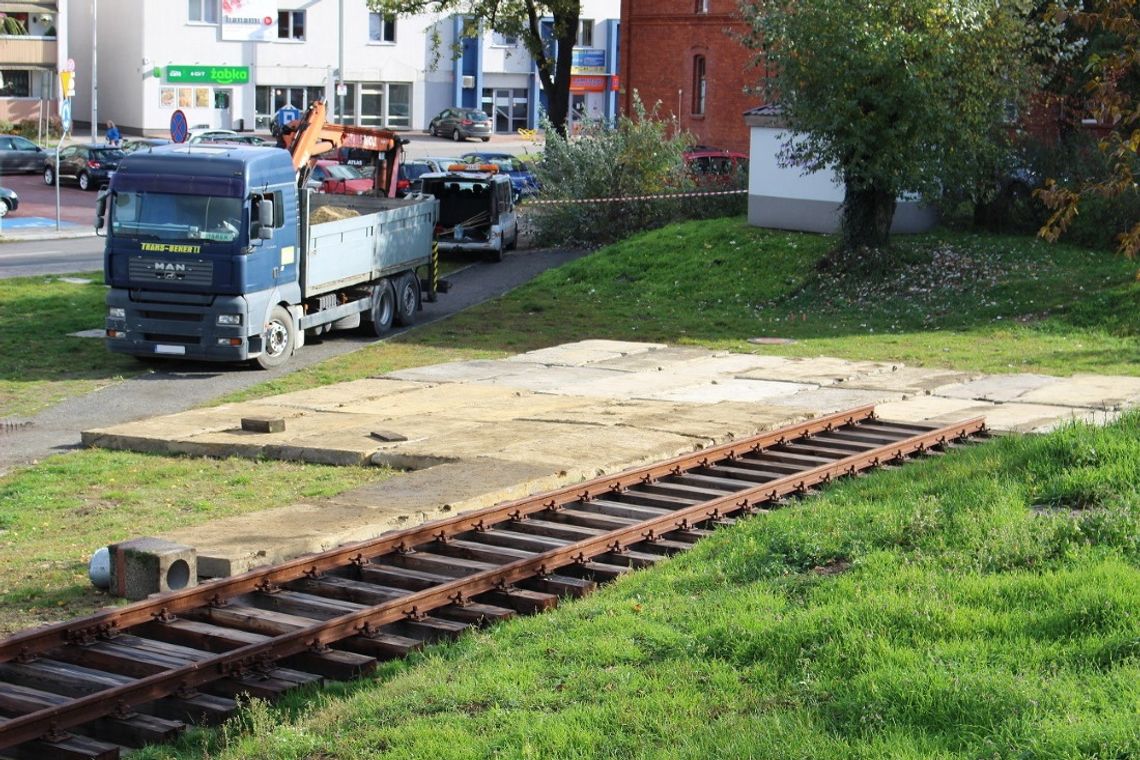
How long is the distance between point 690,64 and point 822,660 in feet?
172

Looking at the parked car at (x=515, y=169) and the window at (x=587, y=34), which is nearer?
the parked car at (x=515, y=169)

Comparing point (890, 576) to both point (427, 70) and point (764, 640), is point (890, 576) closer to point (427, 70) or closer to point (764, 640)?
point (764, 640)

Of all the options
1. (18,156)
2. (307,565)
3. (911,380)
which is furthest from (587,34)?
(307,565)

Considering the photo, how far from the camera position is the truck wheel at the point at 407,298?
27109mm

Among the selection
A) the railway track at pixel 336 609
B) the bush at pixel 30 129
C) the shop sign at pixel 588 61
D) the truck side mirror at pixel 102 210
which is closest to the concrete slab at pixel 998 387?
the railway track at pixel 336 609

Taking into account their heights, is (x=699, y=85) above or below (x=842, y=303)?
above

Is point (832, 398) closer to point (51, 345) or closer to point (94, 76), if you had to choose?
point (51, 345)

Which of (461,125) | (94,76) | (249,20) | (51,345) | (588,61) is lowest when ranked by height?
(51,345)

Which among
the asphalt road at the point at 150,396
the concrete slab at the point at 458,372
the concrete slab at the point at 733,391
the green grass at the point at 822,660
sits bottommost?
the asphalt road at the point at 150,396

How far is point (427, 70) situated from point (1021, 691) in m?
76.6

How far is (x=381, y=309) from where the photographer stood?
87.1 feet

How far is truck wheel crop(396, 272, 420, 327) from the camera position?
27.1 meters

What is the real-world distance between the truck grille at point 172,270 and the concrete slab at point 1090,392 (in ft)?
37.6

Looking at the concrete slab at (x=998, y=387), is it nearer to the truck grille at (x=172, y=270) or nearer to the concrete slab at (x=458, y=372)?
the concrete slab at (x=458, y=372)
